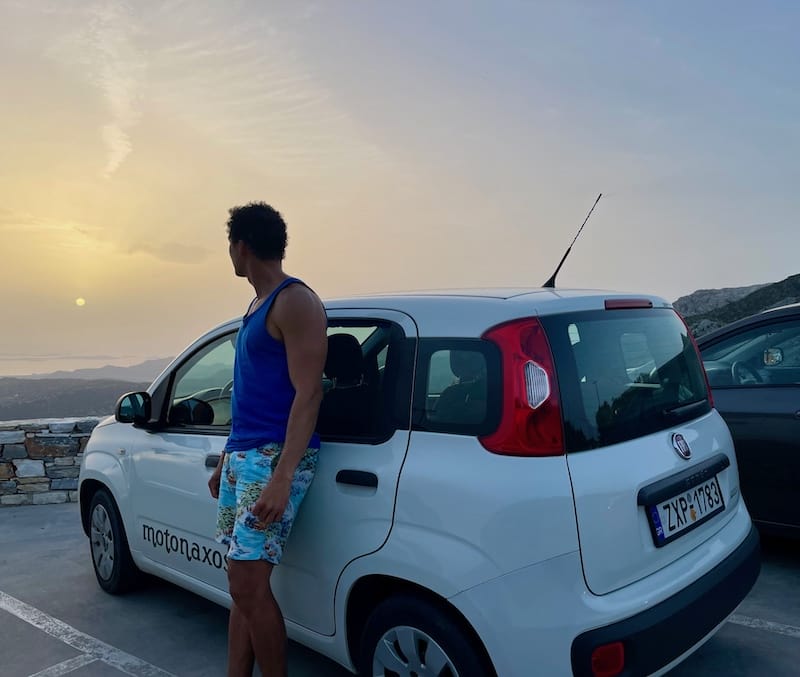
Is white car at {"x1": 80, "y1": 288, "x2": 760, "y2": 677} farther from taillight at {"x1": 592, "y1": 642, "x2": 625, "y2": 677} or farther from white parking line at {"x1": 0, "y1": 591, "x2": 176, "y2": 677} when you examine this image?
white parking line at {"x1": 0, "y1": 591, "x2": 176, "y2": 677}

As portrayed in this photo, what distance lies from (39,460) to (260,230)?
6.50 metres

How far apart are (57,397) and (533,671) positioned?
196 feet

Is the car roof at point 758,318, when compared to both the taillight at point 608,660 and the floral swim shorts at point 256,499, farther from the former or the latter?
the floral swim shorts at point 256,499

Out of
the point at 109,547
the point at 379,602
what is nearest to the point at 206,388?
the point at 109,547

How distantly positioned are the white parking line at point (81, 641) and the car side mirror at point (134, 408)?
3.75 ft

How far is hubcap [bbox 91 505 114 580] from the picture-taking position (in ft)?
13.7

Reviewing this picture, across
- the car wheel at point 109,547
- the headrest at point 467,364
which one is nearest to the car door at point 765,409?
the headrest at point 467,364

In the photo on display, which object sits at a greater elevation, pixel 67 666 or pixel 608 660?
pixel 608 660

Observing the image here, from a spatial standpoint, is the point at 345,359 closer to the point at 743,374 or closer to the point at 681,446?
the point at 681,446

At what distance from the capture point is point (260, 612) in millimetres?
2557

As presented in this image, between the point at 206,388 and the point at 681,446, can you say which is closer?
the point at 681,446

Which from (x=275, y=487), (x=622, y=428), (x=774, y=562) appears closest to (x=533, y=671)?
(x=622, y=428)

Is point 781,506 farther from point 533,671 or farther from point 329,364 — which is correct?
point 329,364

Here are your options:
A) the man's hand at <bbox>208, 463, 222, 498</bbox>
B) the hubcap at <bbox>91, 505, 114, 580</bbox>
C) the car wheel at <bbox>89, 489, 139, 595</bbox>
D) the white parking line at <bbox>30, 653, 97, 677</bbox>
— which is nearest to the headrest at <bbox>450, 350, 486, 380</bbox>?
the man's hand at <bbox>208, 463, 222, 498</bbox>
